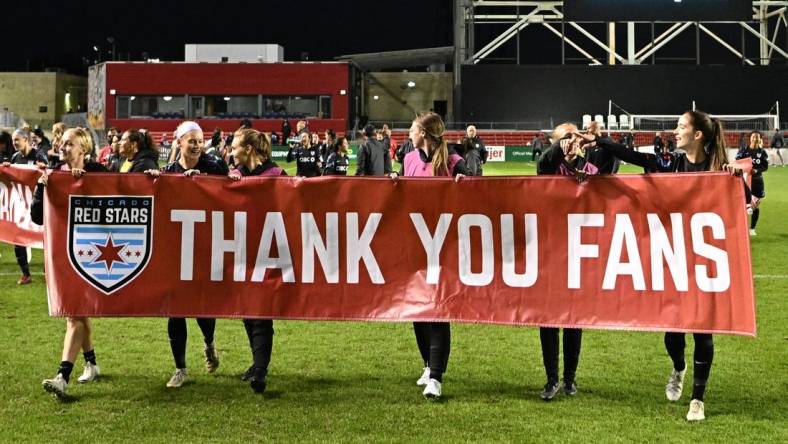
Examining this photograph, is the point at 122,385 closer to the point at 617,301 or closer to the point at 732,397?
the point at 617,301

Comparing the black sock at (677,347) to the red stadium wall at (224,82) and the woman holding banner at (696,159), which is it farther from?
the red stadium wall at (224,82)

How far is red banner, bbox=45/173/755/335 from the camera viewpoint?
6168 millimetres

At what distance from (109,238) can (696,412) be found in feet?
13.5

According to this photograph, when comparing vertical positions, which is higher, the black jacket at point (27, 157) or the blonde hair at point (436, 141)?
the black jacket at point (27, 157)

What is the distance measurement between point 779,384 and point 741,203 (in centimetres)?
173

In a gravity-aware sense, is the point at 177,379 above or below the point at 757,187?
below

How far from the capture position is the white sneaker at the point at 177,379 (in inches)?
266

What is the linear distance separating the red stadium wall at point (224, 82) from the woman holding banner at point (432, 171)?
47.6 m

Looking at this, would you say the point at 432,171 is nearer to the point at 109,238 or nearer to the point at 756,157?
the point at 109,238

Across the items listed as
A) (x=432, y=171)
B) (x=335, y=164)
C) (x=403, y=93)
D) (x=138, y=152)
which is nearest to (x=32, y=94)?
(x=403, y=93)

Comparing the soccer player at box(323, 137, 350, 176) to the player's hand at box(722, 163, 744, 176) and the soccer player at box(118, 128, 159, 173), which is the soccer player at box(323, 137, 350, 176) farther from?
the player's hand at box(722, 163, 744, 176)

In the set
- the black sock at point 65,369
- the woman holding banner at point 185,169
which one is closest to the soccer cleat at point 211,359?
the woman holding banner at point 185,169

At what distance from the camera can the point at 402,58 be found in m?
58.8

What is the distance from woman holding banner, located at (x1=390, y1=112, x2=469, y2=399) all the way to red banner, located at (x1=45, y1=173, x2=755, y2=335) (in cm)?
18
